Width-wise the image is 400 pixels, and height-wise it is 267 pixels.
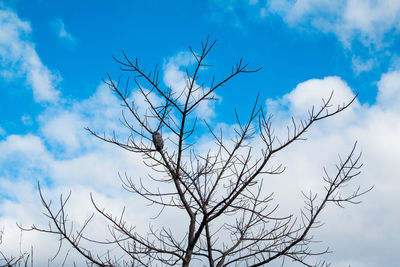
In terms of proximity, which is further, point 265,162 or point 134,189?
point 134,189

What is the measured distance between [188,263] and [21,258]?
1.60 m

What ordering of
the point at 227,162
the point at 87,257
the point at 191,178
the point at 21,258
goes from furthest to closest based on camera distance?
the point at 227,162
the point at 191,178
the point at 87,257
the point at 21,258

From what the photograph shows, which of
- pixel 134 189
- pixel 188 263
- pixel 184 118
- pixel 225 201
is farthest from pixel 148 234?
pixel 184 118

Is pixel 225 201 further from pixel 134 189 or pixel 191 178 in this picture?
pixel 134 189

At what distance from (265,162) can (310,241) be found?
Result: 1.24 meters

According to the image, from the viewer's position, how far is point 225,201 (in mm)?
3520

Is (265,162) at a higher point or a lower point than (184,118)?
lower

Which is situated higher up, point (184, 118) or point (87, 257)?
point (184, 118)

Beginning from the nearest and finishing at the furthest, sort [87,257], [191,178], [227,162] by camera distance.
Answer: [87,257] < [191,178] < [227,162]

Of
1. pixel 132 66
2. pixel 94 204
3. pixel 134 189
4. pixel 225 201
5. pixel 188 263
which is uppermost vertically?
Result: pixel 132 66

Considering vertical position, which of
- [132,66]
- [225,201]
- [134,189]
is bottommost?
[225,201]

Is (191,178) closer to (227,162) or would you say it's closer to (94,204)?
(227,162)

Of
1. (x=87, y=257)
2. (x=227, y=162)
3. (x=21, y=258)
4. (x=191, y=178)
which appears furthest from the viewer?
(x=227, y=162)

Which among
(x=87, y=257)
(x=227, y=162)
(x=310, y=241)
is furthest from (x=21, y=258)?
(x=310, y=241)
